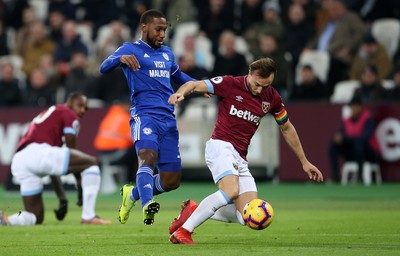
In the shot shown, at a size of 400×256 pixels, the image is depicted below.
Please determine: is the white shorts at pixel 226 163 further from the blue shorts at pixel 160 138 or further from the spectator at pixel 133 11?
the spectator at pixel 133 11

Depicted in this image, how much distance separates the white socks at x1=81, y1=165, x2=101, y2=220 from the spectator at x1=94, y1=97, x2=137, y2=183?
765cm

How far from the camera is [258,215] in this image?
1057 cm

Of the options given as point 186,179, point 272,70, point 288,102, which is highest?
point 272,70

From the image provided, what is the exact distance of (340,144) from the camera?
21469 mm

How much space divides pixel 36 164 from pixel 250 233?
335cm

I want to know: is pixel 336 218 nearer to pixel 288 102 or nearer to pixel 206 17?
pixel 288 102

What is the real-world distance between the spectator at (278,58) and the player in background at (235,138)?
1108 cm

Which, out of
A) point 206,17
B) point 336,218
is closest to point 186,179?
point 206,17

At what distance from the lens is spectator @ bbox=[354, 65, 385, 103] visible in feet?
71.0

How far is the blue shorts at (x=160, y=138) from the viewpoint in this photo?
11898mm

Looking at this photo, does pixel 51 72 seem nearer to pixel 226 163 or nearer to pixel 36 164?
pixel 36 164

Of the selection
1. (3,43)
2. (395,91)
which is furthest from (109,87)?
(395,91)

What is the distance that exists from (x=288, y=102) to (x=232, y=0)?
12.3 feet

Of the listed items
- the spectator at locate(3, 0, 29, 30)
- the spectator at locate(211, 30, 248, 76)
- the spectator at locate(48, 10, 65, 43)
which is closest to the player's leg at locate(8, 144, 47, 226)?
the spectator at locate(211, 30, 248, 76)
